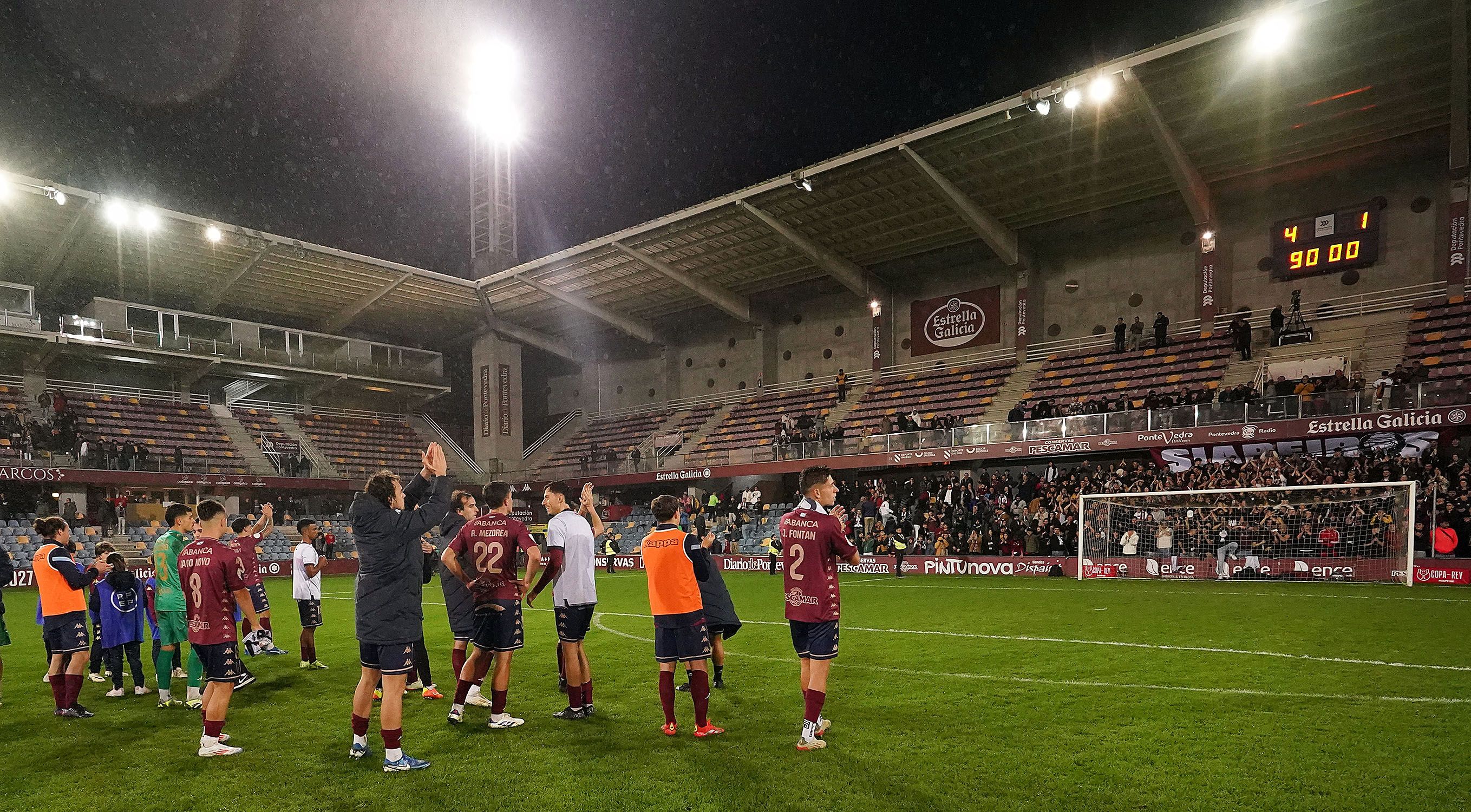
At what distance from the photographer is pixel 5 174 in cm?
2725

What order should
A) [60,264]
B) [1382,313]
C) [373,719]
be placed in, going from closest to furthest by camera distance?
[373,719] → [1382,313] → [60,264]

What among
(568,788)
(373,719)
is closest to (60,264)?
(373,719)

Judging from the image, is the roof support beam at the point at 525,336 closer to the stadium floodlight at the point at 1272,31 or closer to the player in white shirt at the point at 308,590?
the player in white shirt at the point at 308,590

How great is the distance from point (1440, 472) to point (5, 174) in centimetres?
4121

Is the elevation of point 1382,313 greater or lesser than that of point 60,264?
lesser

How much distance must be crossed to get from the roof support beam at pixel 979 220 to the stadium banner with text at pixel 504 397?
997 inches

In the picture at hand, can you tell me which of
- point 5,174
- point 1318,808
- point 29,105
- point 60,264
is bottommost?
point 1318,808

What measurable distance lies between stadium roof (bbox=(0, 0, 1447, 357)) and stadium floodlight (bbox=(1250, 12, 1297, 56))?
173mm

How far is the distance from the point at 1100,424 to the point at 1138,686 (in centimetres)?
1706

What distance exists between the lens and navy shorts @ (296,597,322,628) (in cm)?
1037

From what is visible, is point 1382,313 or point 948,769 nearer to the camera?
point 948,769

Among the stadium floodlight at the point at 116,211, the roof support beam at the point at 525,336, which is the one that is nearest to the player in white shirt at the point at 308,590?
the stadium floodlight at the point at 116,211

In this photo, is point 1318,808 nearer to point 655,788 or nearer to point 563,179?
point 655,788

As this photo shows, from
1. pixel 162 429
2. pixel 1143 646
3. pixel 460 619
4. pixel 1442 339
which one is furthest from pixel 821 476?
pixel 162 429
